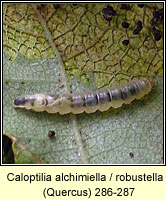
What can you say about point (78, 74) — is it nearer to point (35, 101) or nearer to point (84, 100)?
point (84, 100)

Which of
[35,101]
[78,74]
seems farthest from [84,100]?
[35,101]

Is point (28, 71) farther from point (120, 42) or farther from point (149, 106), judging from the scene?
point (149, 106)

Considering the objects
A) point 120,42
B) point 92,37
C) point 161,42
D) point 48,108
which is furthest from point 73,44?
point 161,42
